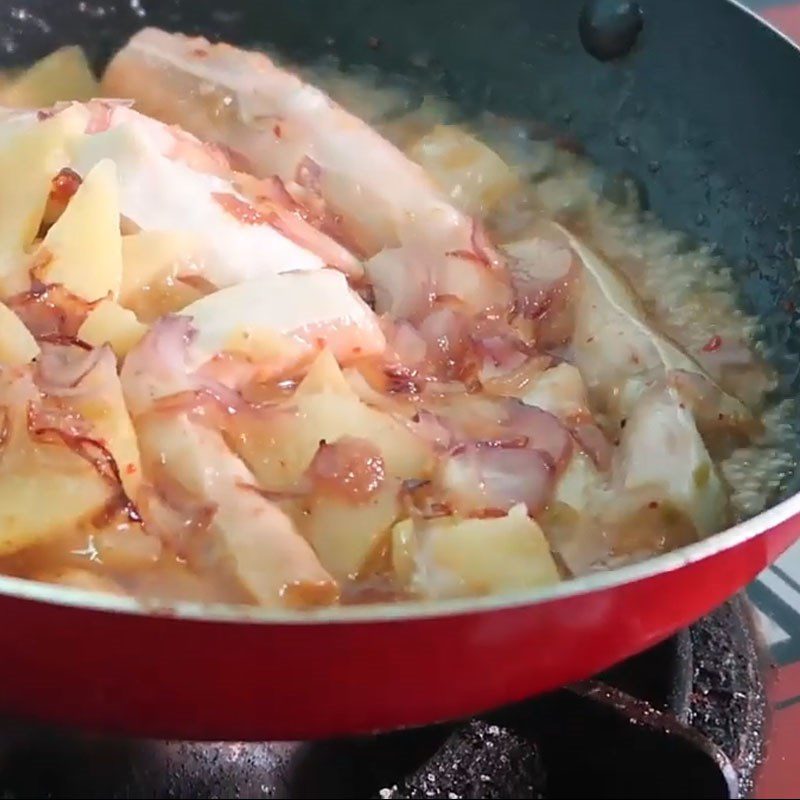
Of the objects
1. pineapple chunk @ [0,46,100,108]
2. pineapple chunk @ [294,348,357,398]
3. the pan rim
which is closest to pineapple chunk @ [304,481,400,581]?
pineapple chunk @ [294,348,357,398]

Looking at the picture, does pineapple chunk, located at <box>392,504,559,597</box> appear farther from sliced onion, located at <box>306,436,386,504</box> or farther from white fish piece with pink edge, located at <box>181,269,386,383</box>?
white fish piece with pink edge, located at <box>181,269,386,383</box>

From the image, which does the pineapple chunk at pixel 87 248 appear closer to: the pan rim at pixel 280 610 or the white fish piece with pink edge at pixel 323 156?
the white fish piece with pink edge at pixel 323 156

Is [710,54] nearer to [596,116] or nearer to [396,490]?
[596,116]

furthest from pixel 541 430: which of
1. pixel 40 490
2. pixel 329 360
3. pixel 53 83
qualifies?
pixel 53 83

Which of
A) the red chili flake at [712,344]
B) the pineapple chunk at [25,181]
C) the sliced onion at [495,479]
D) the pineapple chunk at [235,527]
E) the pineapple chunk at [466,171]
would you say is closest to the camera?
the pineapple chunk at [235,527]

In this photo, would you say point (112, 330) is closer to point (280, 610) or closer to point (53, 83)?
point (280, 610)

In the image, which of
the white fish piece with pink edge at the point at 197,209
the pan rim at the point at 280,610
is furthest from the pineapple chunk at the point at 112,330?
the pan rim at the point at 280,610
